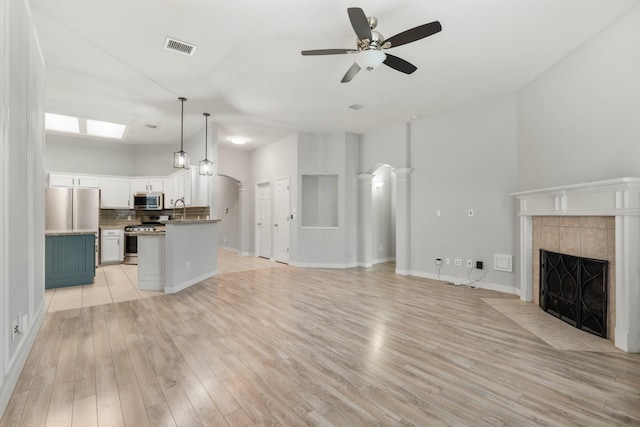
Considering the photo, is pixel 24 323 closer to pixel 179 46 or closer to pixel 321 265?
pixel 179 46

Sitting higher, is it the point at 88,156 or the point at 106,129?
the point at 106,129

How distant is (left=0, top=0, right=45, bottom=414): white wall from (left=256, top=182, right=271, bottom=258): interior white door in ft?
16.9

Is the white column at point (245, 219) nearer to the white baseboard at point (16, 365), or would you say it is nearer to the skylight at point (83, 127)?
the skylight at point (83, 127)

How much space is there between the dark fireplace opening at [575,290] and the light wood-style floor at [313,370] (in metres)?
0.32

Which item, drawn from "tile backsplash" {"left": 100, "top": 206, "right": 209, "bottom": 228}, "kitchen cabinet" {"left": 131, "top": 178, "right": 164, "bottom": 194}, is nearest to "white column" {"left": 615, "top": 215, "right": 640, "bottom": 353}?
"tile backsplash" {"left": 100, "top": 206, "right": 209, "bottom": 228}

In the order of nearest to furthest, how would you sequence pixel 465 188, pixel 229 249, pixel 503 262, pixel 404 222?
pixel 503 262, pixel 465 188, pixel 404 222, pixel 229 249

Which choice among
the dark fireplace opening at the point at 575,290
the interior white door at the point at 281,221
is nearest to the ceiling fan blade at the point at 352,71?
the dark fireplace opening at the point at 575,290

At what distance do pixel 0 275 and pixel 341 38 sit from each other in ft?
11.4

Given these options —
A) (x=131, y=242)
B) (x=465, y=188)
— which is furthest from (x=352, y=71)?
(x=131, y=242)

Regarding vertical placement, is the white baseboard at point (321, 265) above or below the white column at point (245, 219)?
below

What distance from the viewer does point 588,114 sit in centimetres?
330

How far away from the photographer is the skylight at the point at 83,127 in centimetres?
631

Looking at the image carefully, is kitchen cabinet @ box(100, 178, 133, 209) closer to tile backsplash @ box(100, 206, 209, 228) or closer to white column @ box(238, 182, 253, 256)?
tile backsplash @ box(100, 206, 209, 228)

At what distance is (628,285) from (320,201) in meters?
5.57
